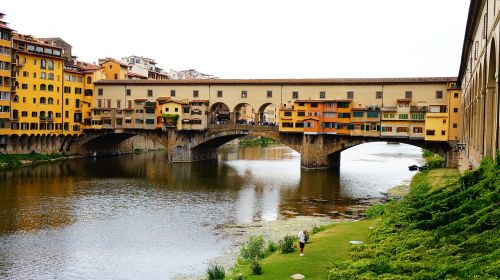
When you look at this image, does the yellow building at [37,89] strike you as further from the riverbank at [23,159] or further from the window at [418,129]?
the window at [418,129]

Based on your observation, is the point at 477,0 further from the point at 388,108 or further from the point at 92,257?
the point at 388,108

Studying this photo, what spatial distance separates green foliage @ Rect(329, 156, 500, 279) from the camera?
1267 centimetres

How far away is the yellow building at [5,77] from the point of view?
62.4m

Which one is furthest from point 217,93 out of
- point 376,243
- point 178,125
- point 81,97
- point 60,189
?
point 376,243

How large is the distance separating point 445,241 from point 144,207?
2752cm

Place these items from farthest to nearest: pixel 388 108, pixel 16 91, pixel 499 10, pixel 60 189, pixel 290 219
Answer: pixel 16 91
pixel 388 108
pixel 60 189
pixel 290 219
pixel 499 10

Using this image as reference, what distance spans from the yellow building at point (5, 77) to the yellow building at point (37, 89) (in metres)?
1.35

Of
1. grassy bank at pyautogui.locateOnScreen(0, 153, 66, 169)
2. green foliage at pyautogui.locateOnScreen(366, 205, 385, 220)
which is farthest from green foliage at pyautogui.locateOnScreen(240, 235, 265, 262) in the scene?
grassy bank at pyautogui.locateOnScreen(0, 153, 66, 169)

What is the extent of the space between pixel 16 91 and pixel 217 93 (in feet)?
89.2

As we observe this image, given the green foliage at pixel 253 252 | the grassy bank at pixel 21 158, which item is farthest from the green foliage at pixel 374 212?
the grassy bank at pixel 21 158

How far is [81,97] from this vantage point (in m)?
77.6

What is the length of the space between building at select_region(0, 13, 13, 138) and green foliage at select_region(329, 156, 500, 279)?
A: 57.6m

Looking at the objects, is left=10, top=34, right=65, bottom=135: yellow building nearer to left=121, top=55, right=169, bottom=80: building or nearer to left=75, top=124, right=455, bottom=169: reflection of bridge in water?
left=75, top=124, right=455, bottom=169: reflection of bridge in water

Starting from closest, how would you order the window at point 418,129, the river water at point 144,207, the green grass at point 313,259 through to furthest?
1. the green grass at point 313,259
2. the river water at point 144,207
3. the window at point 418,129
